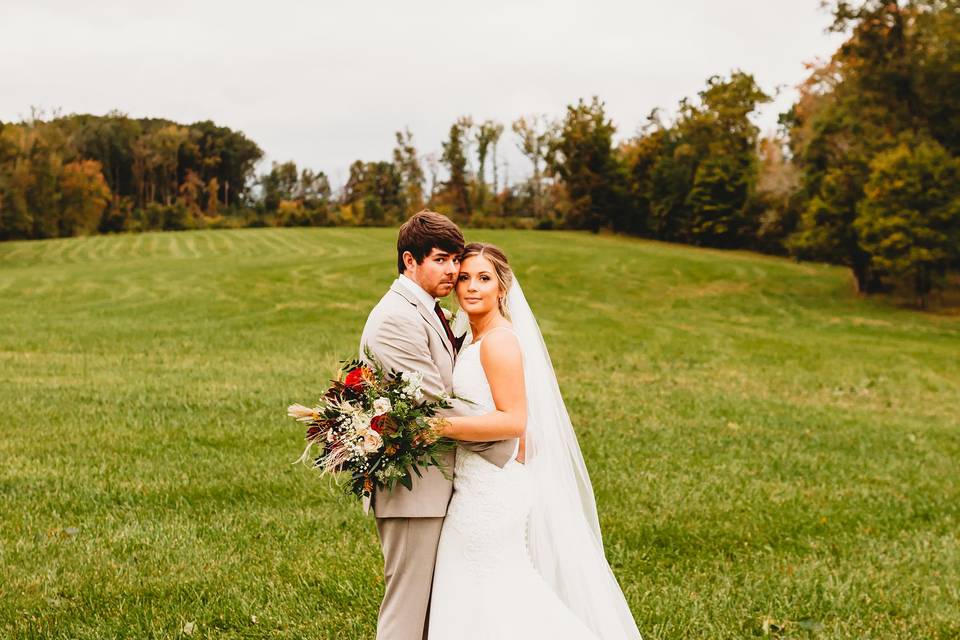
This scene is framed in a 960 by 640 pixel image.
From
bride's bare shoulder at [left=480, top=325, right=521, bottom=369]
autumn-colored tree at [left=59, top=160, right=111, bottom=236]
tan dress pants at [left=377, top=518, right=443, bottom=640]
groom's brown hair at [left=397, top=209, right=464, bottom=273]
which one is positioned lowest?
tan dress pants at [left=377, top=518, right=443, bottom=640]

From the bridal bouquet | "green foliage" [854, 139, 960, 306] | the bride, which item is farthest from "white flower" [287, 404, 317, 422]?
"green foliage" [854, 139, 960, 306]

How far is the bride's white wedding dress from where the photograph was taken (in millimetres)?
3967

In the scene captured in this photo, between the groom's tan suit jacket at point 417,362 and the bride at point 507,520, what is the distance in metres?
0.08

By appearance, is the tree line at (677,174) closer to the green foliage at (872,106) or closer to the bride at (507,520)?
the green foliage at (872,106)

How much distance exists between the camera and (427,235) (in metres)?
4.02

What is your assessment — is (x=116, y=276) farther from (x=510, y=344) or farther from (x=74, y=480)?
(x=510, y=344)

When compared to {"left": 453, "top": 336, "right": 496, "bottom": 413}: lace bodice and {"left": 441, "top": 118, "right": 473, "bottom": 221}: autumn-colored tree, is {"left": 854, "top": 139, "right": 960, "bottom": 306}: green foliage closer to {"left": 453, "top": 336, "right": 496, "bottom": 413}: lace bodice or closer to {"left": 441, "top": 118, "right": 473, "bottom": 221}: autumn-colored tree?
{"left": 453, "top": 336, "right": 496, "bottom": 413}: lace bodice

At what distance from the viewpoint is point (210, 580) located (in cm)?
580

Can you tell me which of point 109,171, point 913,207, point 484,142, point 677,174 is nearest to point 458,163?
point 484,142

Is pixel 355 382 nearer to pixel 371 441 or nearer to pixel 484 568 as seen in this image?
pixel 371 441

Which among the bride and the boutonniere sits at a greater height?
the boutonniere

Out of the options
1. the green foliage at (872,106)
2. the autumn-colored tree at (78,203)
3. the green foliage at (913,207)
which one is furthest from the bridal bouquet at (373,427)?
the autumn-colored tree at (78,203)

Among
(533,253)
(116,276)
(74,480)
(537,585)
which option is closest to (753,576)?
(537,585)

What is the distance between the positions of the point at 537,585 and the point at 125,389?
32.9 feet
